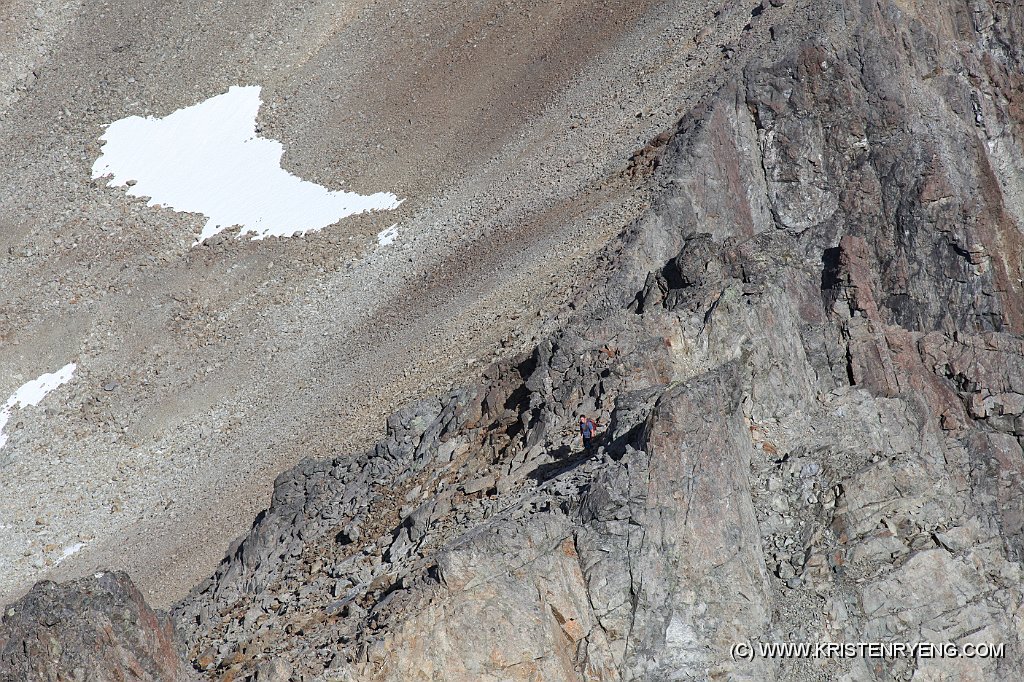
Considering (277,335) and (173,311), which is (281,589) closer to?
(277,335)

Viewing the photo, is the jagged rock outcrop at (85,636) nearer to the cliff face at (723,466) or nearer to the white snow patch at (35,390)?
the cliff face at (723,466)

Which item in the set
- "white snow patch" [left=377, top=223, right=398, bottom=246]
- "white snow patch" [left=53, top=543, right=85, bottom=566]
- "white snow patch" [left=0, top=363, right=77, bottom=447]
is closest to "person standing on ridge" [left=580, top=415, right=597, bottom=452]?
"white snow patch" [left=53, top=543, right=85, bottom=566]

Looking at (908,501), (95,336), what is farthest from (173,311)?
(908,501)

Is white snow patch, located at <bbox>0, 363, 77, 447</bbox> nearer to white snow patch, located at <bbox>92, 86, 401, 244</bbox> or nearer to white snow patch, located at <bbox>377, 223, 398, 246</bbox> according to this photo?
white snow patch, located at <bbox>92, 86, 401, 244</bbox>

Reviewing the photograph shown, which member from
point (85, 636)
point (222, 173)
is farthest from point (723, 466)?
point (222, 173)

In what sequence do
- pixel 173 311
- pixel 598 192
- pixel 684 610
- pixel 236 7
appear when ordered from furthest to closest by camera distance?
1. pixel 236 7
2. pixel 173 311
3. pixel 598 192
4. pixel 684 610
